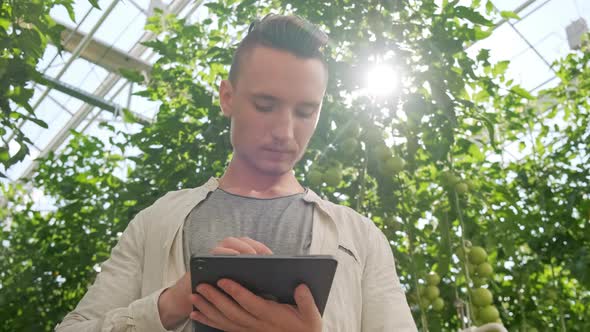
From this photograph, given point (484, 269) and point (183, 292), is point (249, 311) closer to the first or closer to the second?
point (183, 292)

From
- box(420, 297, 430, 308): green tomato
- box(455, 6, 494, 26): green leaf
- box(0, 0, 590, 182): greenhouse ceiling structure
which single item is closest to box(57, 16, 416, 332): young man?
box(455, 6, 494, 26): green leaf

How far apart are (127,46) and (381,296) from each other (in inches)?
276

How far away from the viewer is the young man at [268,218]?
95cm

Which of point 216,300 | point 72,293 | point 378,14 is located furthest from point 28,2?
point 72,293

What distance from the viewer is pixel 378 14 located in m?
1.78

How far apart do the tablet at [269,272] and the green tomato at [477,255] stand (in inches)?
53.8

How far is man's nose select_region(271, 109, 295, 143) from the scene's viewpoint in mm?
973

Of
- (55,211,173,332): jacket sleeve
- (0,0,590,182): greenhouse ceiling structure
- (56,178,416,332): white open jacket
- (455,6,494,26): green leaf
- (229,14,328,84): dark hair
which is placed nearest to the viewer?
(55,211,173,332): jacket sleeve

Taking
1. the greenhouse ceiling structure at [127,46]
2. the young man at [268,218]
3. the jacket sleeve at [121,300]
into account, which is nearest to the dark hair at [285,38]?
the young man at [268,218]

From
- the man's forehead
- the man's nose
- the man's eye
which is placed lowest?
the man's nose

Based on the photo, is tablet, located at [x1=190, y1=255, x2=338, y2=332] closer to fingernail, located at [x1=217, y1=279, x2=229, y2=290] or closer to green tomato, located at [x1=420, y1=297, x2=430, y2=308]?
fingernail, located at [x1=217, y1=279, x2=229, y2=290]

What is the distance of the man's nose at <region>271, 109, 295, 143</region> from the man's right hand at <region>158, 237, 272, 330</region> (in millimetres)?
263

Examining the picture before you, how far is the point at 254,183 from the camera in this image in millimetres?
1070

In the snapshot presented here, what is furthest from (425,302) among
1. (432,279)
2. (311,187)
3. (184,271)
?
(184,271)
